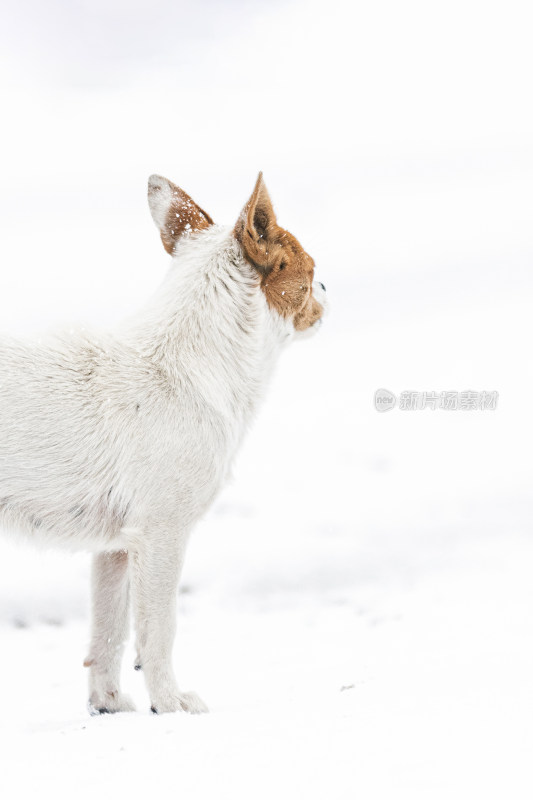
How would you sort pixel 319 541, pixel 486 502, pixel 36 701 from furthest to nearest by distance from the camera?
1. pixel 486 502
2. pixel 319 541
3. pixel 36 701

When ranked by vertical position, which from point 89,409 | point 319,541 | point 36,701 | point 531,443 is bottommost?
point 36,701

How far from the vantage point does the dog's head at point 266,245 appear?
3818mm

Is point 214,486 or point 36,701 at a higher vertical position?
point 214,486

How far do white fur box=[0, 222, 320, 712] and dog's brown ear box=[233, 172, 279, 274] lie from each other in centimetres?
6

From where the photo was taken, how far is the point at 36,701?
4.34 metres

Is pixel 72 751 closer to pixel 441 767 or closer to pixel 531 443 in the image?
pixel 441 767

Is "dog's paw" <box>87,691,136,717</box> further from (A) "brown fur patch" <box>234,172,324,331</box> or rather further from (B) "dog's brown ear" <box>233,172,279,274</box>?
(B) "dog's brown ear" <box>233,172,279,274</box>

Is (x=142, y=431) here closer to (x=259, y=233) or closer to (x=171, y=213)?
(x=259, y=233)

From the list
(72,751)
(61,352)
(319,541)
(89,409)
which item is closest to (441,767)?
(72,751)

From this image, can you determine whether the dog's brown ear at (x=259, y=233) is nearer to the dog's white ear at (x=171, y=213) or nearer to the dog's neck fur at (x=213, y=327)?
the dog's neck fur at (x=213, y=327)

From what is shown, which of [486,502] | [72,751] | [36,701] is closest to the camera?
[72,751]

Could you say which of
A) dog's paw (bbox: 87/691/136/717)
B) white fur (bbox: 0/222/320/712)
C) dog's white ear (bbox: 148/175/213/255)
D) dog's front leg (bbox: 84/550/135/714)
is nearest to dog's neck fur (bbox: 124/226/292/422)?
white fur (bbox: 0/222/320/712)

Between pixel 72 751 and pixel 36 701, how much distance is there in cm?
157

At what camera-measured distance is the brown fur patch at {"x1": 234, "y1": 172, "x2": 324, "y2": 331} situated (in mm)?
3809
